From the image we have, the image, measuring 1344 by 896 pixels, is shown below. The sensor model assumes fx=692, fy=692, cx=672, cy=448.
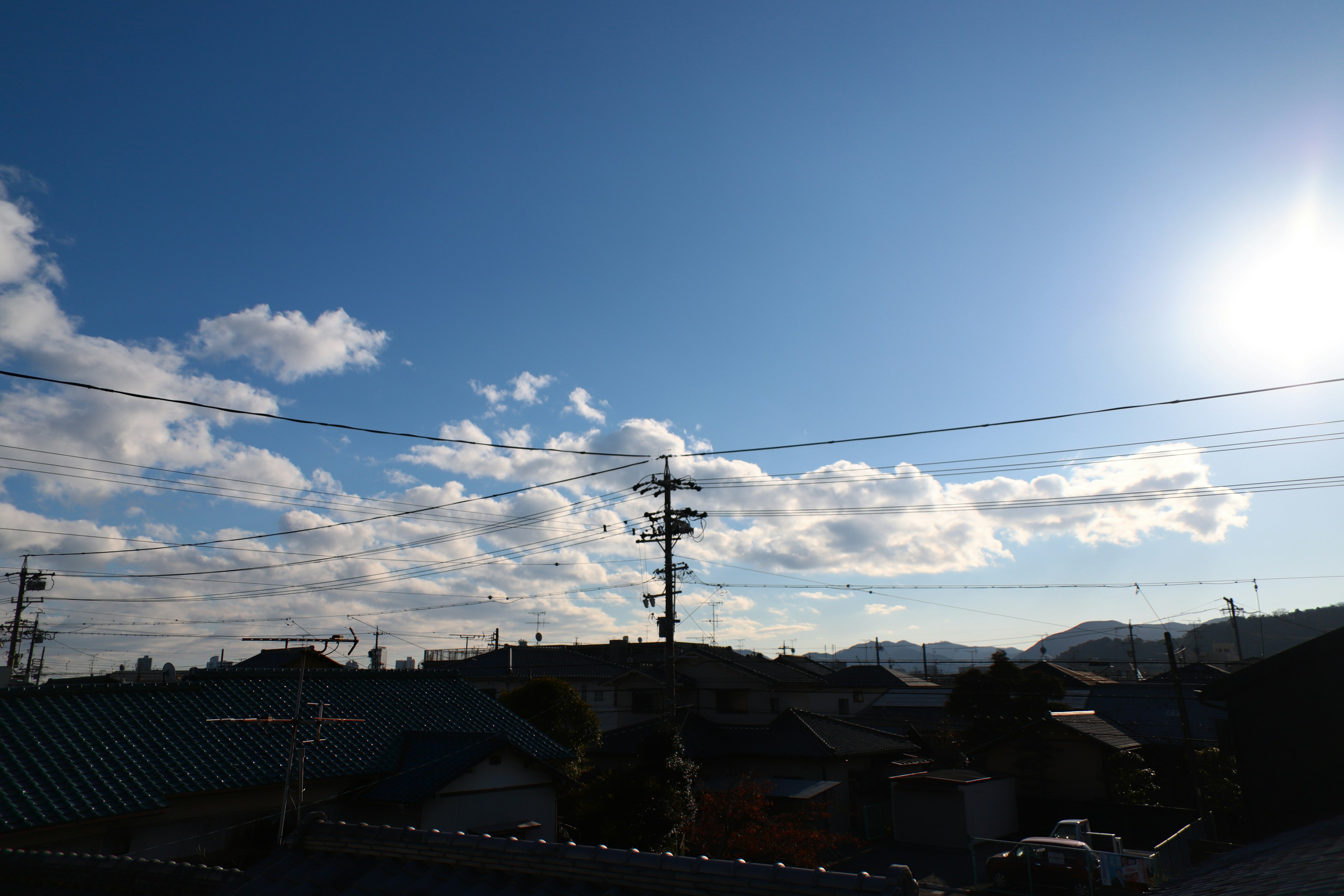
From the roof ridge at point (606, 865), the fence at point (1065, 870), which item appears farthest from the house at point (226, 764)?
the fence at point (1065, 870)

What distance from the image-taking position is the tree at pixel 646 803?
21266 millimetres

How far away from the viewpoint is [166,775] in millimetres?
15969

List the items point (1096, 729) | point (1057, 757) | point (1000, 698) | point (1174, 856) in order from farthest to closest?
point (1000, 698)
point (1096, 729)
point (1057, 757)
point (1174, 856)

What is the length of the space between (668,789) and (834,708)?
30241 millimetres

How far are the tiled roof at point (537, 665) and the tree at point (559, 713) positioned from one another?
12767 mm

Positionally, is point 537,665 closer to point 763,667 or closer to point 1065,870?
point 763,667

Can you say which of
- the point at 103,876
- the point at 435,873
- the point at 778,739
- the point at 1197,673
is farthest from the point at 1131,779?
the point at 103,876

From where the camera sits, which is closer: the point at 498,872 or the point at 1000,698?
the point at 498,872

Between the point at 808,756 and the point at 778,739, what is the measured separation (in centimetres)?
252

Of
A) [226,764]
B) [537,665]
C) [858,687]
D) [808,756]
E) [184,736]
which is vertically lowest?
[808,756]

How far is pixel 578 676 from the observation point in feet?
144

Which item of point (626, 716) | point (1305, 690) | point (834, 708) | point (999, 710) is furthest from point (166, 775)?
point (834, 708)

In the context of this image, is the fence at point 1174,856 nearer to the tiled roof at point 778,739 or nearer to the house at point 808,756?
the house at point 808,756

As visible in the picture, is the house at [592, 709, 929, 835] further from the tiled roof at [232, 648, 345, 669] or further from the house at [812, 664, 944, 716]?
the tiled roof at [232, 648, 345, 669]
